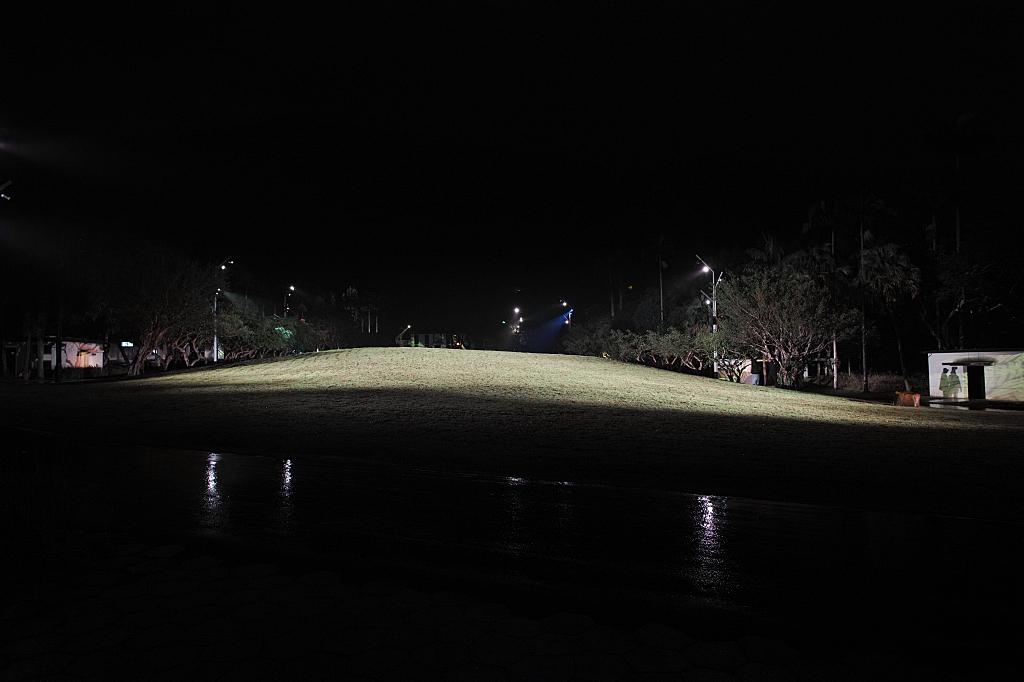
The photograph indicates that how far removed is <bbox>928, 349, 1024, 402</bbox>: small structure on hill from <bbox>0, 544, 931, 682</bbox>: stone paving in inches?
1432

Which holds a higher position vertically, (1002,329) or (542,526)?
(1002,329)

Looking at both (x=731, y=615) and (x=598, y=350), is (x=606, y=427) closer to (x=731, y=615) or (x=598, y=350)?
(x=731, y=615)

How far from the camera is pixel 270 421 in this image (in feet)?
49.6

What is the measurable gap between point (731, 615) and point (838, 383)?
4530 centimetres

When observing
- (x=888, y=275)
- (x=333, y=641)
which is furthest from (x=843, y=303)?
(x=333, y=641)

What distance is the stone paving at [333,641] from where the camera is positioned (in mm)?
3154

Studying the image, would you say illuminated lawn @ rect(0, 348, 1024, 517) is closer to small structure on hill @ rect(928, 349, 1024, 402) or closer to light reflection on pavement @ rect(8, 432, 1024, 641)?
light reflection on pavement @ rect(8, 432, 1024, 641)

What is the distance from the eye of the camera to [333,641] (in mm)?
3488

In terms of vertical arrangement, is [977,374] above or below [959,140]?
below

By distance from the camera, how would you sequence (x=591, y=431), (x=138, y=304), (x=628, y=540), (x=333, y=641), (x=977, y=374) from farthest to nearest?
(x=138, y=304), (x=977, y=374), (x=591, y=431), (x=628, y=540), (x=333, y=641)

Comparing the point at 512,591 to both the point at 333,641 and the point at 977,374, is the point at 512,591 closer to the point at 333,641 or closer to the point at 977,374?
the point at 333,641

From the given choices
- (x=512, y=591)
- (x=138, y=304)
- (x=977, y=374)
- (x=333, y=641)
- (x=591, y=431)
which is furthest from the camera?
(x=138, y=304)

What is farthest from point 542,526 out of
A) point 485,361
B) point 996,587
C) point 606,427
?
point 485,361

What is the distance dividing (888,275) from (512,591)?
1793 inches
